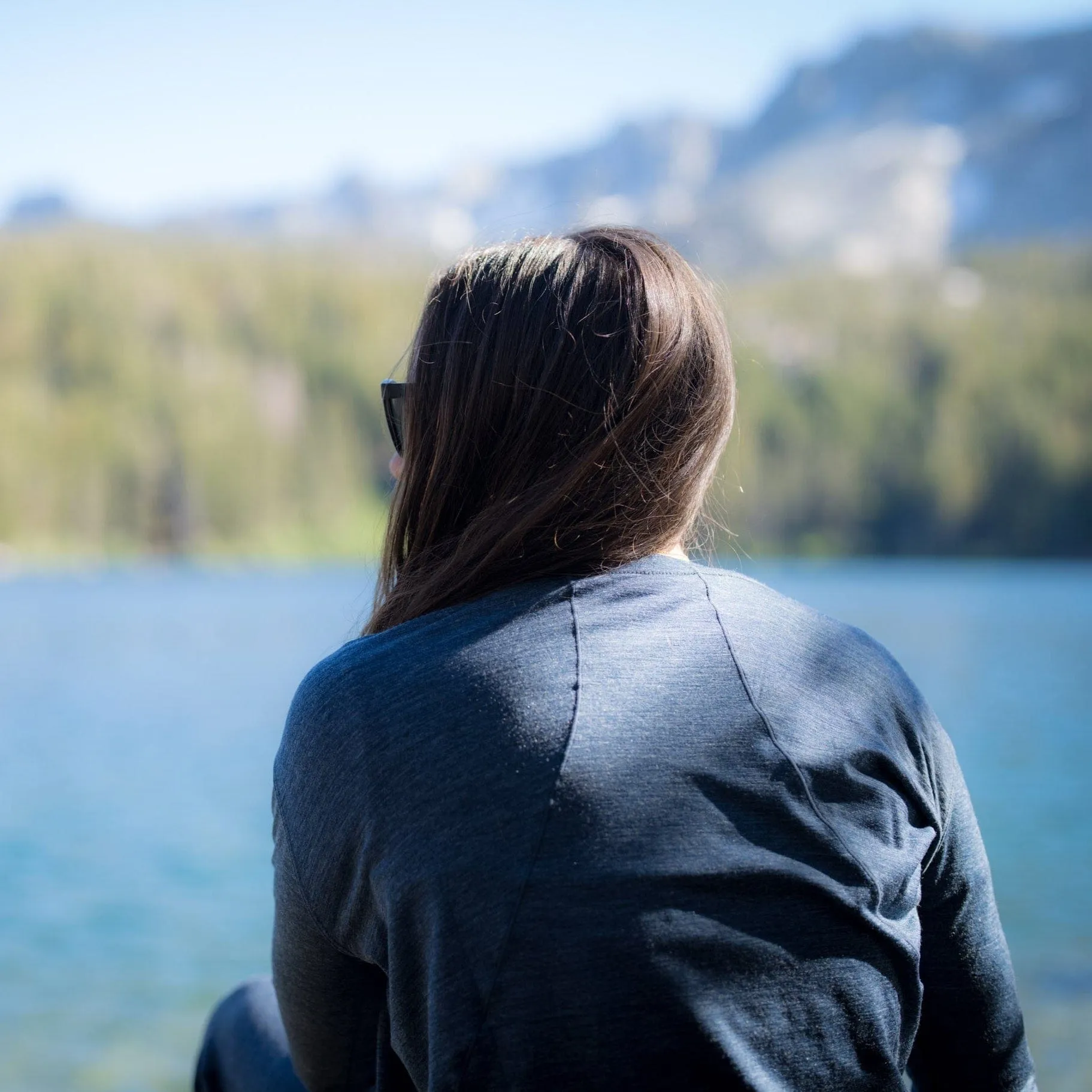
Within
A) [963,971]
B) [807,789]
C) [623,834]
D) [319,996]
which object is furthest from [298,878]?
[963,971]

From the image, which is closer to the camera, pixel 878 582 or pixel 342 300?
pixel 878 582

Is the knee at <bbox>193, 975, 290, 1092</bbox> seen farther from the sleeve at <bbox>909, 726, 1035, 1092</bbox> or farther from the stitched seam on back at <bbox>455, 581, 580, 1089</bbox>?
the sleeve at <bbox>909, 726, 1035, 1092</bbox>

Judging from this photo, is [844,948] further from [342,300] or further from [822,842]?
[342,300]

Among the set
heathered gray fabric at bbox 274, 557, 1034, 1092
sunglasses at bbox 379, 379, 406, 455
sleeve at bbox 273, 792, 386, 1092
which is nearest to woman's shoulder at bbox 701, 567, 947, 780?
heathered gray fabric at bbox 274, 557, 1034, 1092

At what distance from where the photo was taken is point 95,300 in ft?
291

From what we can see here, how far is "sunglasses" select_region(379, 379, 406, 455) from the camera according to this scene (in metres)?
1.66

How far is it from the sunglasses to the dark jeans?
0.92 metres

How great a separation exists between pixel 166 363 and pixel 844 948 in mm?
91004

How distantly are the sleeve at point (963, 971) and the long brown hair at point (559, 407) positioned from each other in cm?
52

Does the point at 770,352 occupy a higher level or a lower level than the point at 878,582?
higher

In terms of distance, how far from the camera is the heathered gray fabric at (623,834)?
1276mm

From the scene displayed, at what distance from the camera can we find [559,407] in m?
1.50

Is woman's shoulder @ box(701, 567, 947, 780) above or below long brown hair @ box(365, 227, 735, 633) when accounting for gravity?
below

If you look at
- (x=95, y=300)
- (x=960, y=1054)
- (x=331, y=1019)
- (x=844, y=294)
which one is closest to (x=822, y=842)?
(x=960, y=1054)
